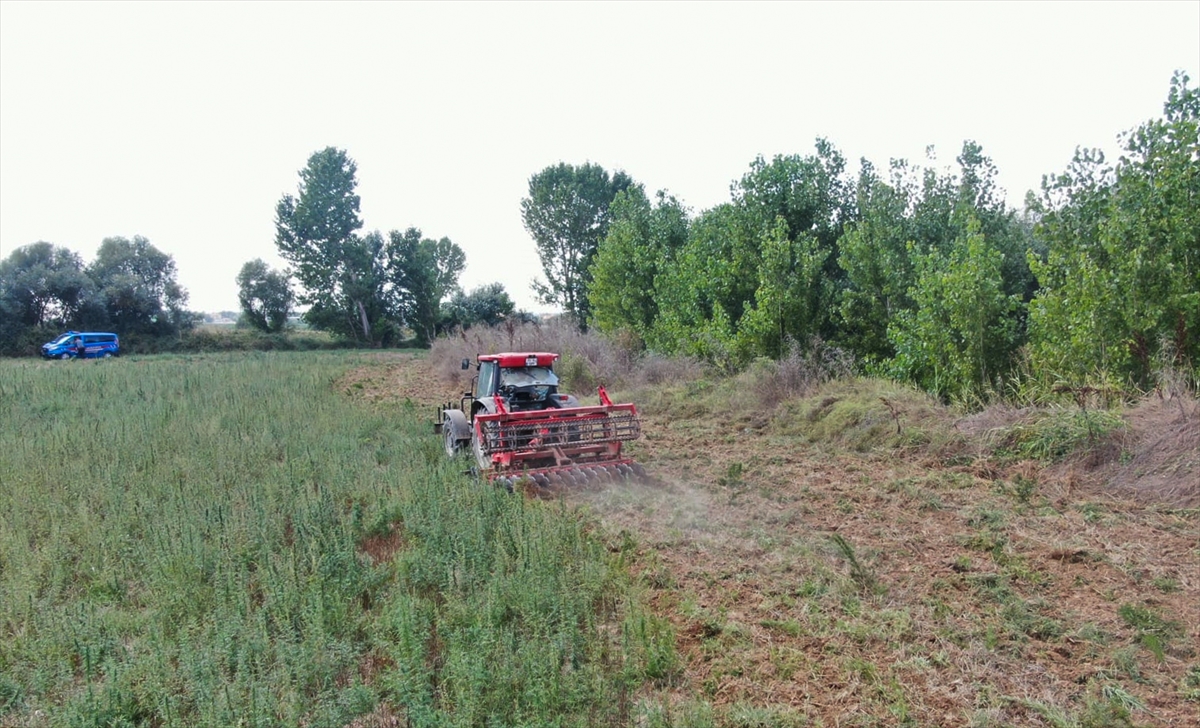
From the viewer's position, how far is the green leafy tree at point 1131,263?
8.20m

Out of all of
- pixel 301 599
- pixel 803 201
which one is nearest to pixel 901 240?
pixel 803 201

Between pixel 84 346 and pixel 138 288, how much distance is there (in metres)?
8.85

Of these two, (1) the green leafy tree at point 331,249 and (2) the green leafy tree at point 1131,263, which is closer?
(2) the green leafy tree at point 1131,263

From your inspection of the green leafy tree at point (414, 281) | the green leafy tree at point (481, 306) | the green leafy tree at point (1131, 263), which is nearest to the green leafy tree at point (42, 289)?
the green leafy tree at point (414, 281)

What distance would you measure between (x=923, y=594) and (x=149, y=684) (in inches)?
204

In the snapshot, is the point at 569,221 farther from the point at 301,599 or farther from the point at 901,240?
the point at 301,599

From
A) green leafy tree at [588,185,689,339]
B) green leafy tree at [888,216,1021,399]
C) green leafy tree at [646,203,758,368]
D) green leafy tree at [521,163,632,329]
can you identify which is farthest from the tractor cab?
green leafy tree at [521,163,632,329]

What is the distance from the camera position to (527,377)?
9367mm

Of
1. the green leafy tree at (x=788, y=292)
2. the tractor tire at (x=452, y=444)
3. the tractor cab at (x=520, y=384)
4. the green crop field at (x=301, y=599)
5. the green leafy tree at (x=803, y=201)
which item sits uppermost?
the green leafy tree at (x=803, y=201)

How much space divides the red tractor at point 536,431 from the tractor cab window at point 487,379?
1cm

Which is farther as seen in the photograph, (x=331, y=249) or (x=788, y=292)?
(x=331, y=249)

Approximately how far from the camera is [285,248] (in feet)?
149

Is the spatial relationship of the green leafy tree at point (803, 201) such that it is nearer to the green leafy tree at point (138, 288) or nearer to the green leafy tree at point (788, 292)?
the green leafy tree at point (788, 292)

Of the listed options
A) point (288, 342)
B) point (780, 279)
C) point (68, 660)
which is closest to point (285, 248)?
point (288, 342)
